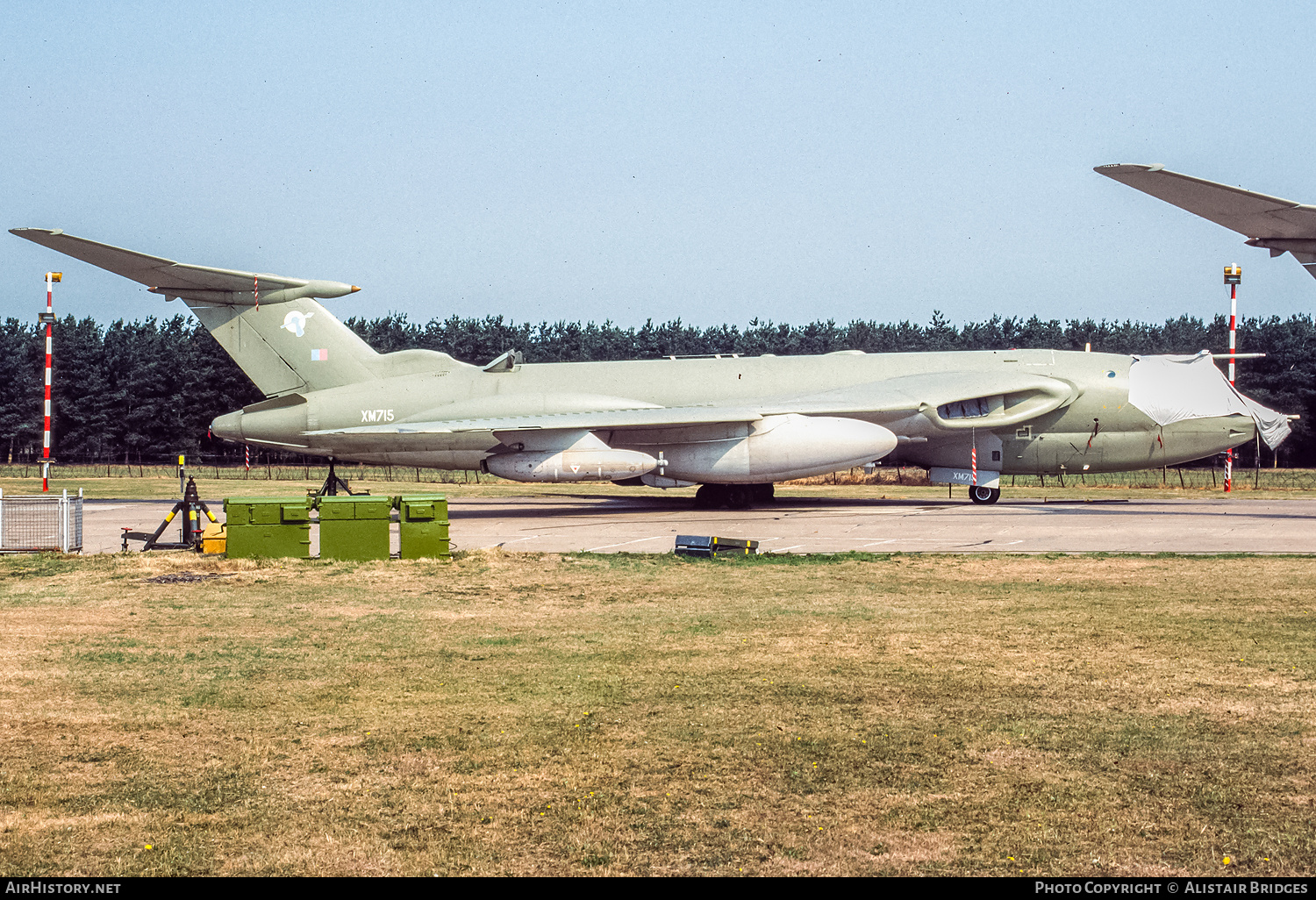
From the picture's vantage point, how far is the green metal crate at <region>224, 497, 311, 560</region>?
15797 mm

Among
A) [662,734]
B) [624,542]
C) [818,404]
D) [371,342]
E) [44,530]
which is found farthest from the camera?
[371,342]

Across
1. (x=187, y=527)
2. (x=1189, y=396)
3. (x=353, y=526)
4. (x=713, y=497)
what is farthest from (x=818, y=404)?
(x=187, y=527)

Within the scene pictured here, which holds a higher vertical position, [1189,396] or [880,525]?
[1189,396]

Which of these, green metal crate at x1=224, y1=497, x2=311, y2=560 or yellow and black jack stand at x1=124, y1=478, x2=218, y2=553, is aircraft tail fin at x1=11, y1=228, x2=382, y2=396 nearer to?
yellow and black jack stand at x1=124, y1=478, x2=218, y2=553

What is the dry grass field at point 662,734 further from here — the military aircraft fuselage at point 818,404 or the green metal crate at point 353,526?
the military aircraft fuselage at point 818,404

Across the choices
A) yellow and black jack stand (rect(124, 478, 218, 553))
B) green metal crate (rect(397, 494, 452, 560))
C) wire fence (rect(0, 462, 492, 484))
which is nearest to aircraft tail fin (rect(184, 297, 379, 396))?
yellow and black jack stand (rect(124, 478, 218, 553))

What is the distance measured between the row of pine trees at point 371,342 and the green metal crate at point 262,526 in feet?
167

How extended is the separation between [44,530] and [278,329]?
7774mm

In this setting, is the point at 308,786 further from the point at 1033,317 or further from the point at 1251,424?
the point at 1033,317

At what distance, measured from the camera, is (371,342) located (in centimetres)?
8769

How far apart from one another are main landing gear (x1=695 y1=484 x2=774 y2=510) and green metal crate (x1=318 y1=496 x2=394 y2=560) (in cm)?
1180

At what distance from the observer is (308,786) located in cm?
568

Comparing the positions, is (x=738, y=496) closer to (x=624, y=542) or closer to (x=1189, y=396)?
(x=624, y=542)

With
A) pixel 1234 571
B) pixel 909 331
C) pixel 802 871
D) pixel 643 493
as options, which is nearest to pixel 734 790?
pixel 802 871
